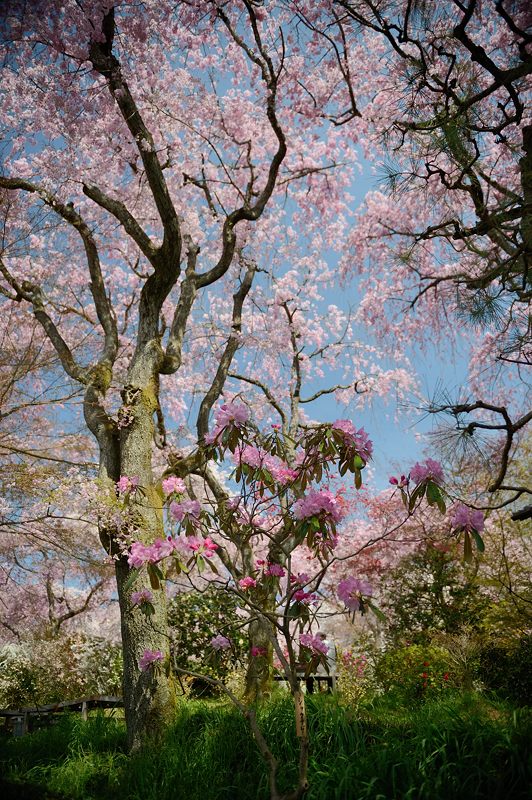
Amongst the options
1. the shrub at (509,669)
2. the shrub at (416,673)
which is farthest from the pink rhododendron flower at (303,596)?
the shrub at (416,673)

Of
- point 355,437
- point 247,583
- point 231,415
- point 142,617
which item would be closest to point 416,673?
point 142,617

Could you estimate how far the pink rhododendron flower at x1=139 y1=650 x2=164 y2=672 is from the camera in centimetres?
443

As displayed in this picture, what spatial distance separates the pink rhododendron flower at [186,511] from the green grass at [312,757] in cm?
140

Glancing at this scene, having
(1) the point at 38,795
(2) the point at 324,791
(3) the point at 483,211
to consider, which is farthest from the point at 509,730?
(3) the point at 483,211

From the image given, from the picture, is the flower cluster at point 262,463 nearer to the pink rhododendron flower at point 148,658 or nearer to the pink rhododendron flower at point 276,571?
the pink rhododendron flower at point 276,571

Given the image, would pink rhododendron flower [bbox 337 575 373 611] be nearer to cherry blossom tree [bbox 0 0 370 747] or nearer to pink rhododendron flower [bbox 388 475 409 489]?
pink rhododendron flower [bbox 388 475 409 489]

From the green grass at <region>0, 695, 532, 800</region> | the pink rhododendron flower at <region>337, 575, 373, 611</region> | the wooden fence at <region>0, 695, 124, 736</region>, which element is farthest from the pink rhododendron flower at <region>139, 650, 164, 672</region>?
the pink rhododendron flower at <region>337, 575, 373, 611</region>

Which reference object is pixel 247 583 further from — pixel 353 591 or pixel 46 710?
pixel 46 710

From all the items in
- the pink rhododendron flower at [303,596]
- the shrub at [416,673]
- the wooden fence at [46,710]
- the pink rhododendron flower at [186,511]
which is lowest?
the shrub at [416,673]

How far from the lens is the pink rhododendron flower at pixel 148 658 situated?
443cm

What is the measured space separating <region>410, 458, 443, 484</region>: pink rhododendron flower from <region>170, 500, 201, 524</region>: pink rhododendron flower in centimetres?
126

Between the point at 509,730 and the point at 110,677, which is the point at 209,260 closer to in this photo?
the point at 110,677

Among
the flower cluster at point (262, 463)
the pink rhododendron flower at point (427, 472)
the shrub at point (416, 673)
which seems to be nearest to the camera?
the pink rhododendron flower at point (427, 472)

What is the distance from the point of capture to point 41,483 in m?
5.86
